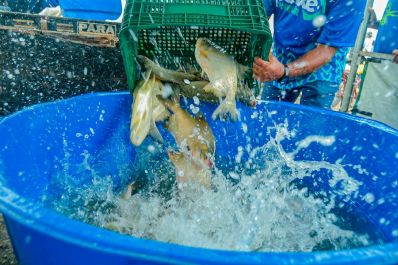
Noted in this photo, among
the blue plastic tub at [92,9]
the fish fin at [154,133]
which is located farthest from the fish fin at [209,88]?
the blue plastic tub at [92,9]

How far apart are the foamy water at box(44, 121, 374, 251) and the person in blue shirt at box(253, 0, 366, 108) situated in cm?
48

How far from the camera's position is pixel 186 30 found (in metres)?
1.72

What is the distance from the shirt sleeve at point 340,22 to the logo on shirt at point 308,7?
5 centimetres

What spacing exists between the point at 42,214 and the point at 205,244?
66cm

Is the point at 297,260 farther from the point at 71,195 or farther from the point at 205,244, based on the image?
the point at 71,195

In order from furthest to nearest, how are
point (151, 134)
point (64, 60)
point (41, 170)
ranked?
Answer: 1. point (64, 60)
2. point (151, 134)
3. point (41, 170)

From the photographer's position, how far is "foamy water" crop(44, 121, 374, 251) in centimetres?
141

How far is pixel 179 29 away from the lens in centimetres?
171

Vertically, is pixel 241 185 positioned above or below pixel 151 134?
below

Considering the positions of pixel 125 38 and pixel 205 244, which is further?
pixel 125 38

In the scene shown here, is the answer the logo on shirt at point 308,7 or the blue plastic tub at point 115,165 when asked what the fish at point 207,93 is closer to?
the blue plastic tub at point 115,165

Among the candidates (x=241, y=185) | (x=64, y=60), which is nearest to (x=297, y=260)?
(x=241, y=185)

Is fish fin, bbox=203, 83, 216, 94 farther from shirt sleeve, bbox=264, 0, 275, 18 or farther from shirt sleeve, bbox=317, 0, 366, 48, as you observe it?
shirt sleeve, bbox=264, 0, 275, 18

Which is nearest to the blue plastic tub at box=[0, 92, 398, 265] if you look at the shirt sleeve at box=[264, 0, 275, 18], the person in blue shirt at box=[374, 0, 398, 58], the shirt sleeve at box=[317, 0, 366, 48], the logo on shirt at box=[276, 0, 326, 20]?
the shirt sleeve at box=[317, 0, 366, 48]
